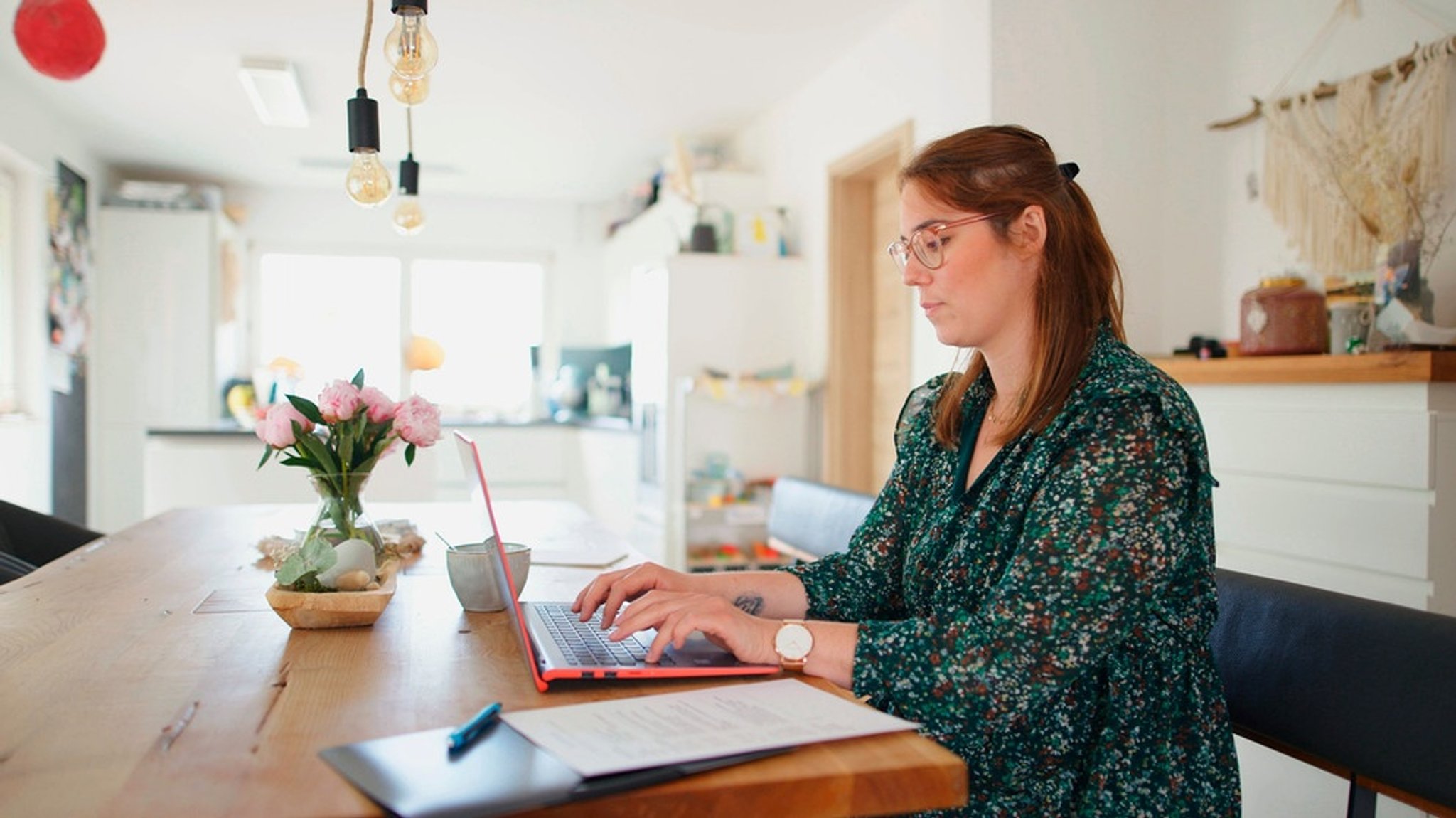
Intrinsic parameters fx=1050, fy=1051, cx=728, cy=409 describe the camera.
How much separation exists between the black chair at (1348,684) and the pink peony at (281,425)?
Answer: 4.10 ft

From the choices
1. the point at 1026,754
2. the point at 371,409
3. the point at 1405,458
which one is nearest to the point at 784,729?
the point at 1026,754

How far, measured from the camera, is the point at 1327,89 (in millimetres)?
2756

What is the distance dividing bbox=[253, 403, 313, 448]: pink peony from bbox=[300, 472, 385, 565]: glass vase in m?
0.06

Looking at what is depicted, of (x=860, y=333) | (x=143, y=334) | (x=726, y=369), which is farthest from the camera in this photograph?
(x=143, y=334)

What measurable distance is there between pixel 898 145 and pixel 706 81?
1.17 m

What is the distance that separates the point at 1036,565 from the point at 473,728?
575mm

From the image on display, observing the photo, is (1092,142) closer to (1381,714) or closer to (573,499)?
(1381,714)

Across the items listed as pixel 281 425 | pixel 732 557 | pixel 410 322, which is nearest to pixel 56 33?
pixel 281 425

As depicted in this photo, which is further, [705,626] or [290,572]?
[290,572]

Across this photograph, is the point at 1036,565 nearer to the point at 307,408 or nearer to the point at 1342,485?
the point at 307,408

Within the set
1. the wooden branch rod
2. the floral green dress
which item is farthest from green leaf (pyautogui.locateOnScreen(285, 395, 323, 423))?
the wooden branch rod

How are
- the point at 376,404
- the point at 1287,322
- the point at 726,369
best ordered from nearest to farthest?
the point at 376,404
the point at 1287,322
the point at 726,369

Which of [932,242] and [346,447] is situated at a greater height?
[932,242]

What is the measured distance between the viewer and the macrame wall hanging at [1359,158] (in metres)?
2.45
